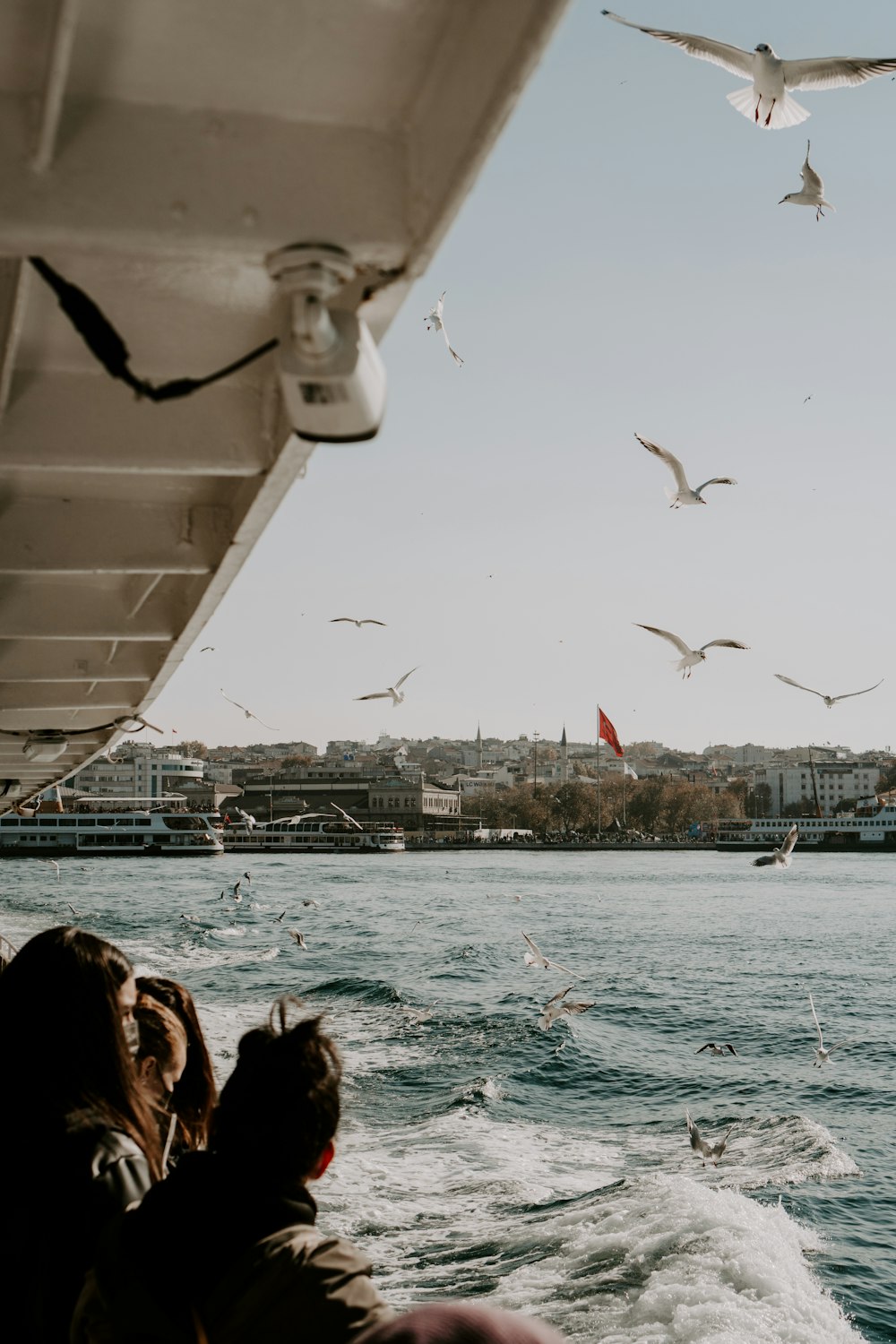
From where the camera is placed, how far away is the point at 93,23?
67.8 inches

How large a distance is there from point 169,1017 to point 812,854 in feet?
310

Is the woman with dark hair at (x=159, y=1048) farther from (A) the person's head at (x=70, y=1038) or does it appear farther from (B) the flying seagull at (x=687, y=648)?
(B) the flying seagull at (x=687, y=648)

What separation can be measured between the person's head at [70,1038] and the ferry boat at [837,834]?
97.3 m

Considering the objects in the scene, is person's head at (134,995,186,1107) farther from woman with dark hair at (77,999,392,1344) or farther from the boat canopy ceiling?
the boat canopy ceiling

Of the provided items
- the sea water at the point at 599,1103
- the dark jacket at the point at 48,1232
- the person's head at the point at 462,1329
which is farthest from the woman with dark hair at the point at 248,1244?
the sea water at the point at 599,1103

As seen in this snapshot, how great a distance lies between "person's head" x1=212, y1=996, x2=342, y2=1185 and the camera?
69.2 inches

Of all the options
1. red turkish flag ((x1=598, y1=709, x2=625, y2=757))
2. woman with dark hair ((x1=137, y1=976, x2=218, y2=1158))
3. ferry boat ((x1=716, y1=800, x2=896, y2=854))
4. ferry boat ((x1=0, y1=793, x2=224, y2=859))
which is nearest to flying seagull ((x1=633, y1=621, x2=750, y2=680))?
woman with dark hair ((x1=137, y1=976, x2=218, y2=1158))

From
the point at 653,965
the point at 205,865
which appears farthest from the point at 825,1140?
the point at 205,865

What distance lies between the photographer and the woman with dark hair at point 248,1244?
5.11 feet

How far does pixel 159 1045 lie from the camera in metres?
2.86

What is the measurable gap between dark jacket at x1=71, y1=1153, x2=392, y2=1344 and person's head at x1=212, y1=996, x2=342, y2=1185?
3 cm

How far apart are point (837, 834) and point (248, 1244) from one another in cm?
10065

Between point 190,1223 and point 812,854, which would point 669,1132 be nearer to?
point 190,1223

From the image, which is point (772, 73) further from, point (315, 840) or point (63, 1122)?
point (315, 840)
